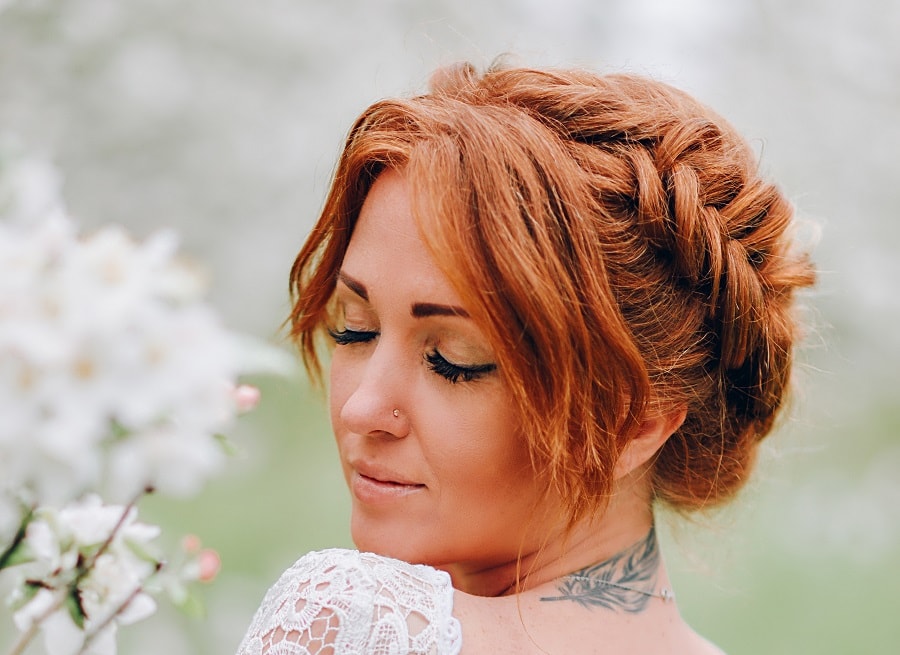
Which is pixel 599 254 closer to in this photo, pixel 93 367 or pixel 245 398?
pixel 245 398

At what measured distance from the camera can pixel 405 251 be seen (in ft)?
4.08

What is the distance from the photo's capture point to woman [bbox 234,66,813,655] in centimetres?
116

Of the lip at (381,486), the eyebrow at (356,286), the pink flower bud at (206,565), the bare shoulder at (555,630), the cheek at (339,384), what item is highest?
the eyebrow at (356,286)

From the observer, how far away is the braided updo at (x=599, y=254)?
46.4 inches

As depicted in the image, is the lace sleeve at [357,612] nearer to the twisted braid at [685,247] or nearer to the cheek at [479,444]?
the cheek at [479,444]

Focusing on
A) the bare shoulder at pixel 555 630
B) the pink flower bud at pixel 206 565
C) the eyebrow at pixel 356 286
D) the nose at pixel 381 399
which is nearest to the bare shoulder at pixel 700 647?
the bare shoulder at pixel 555 630

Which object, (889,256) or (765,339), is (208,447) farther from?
(889,256)

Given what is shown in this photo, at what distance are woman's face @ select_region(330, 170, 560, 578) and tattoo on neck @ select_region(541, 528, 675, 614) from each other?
78 mm

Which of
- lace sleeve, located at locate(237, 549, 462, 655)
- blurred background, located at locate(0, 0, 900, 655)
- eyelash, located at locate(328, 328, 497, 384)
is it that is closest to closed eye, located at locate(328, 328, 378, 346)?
eyelash, located at locate(328, 328, 497, 384)

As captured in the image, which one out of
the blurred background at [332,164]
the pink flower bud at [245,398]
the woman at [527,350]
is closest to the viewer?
the pink flower bud at [245,398]

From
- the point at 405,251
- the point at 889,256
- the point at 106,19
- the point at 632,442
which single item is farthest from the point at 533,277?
the point at 889,256

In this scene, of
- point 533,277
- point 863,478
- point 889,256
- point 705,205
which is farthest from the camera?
point 889,256

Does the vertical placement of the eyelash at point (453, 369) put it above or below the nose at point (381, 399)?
above

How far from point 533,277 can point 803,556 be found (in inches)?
160
